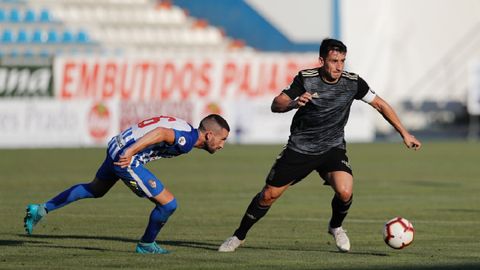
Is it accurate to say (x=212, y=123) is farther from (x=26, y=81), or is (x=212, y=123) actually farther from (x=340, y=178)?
(x=26, y=81)

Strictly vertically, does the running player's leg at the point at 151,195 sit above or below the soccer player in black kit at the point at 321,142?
below

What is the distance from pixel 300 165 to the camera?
39.0ft

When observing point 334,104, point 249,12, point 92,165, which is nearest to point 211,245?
point 334,104

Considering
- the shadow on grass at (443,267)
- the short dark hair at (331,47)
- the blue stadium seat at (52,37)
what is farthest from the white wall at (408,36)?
the shadow on grass at (443,267)

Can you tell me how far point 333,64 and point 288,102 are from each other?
1.87ft

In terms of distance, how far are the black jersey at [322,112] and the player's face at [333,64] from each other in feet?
0.56

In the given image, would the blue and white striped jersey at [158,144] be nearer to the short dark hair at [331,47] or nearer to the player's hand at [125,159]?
the player's hand at [125,159]

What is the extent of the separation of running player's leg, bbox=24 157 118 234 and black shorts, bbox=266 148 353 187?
1646 millimetres

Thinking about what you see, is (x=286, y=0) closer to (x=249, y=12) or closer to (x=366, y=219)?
(x=249, y=12)

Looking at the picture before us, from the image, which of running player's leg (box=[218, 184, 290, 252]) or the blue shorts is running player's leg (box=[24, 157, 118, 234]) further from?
running player's leg (box=[218, 184, 290, 252])

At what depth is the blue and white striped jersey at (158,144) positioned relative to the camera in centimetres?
1137

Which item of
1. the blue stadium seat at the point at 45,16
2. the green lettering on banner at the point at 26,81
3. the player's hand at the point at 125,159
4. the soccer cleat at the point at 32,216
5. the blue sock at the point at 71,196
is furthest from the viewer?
the blue stadium seat at the point at 45,16

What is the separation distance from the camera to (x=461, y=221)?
15359mm

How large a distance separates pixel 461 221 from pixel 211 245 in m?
4.14
